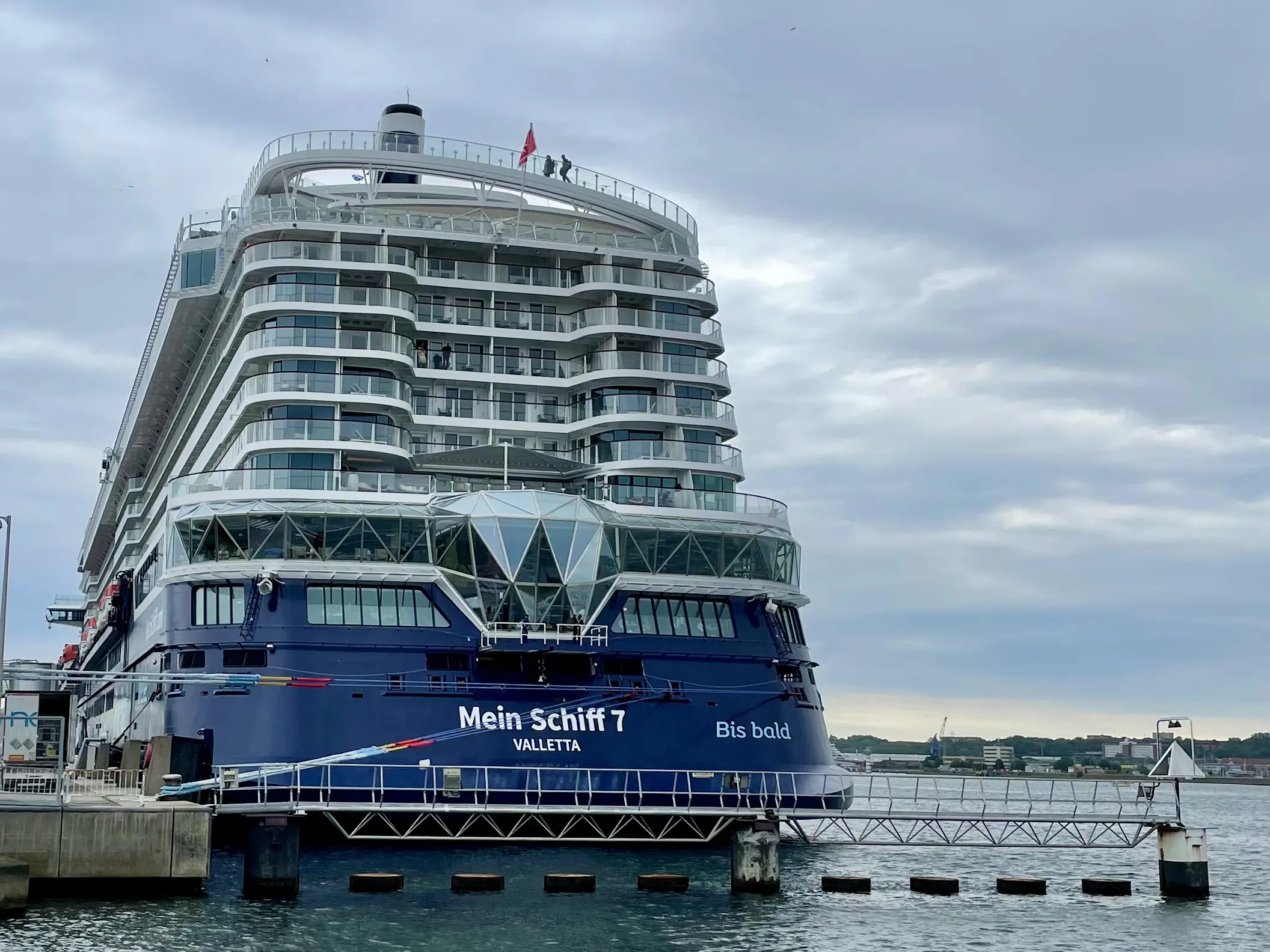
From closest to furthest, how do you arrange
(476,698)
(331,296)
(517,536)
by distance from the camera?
1. (476,698)
2. (517,536)
3. (331,296)

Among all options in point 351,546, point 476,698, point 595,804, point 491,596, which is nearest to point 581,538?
point 491,596

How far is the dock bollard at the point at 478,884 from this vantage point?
39.4m

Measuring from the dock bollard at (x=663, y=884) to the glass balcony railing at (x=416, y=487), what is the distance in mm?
A: 15950

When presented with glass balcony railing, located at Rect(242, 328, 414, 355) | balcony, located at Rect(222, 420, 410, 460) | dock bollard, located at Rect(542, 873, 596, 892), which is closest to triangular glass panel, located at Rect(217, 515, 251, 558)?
balcony, located at Rect(222, 420, 410, 460)

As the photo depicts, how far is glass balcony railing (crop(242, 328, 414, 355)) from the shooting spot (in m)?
55.0

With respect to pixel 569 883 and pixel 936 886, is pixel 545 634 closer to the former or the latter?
pixel 569 883

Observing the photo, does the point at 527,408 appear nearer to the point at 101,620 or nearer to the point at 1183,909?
the point at 1183,909

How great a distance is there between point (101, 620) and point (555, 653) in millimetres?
54289

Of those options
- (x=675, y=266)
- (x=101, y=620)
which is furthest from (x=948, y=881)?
(x=101, y=620)

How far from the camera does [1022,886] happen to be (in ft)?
141

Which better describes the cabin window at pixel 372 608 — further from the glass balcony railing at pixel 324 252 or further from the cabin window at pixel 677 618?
the glass balcony railing at pixel 324 252

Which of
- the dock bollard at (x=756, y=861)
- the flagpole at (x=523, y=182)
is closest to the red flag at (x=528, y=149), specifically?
the flagpole at (x=523, y=182)

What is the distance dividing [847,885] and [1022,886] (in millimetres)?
4851

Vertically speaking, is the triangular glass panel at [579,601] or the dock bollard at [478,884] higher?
the triangular glass panel at [579,601]
